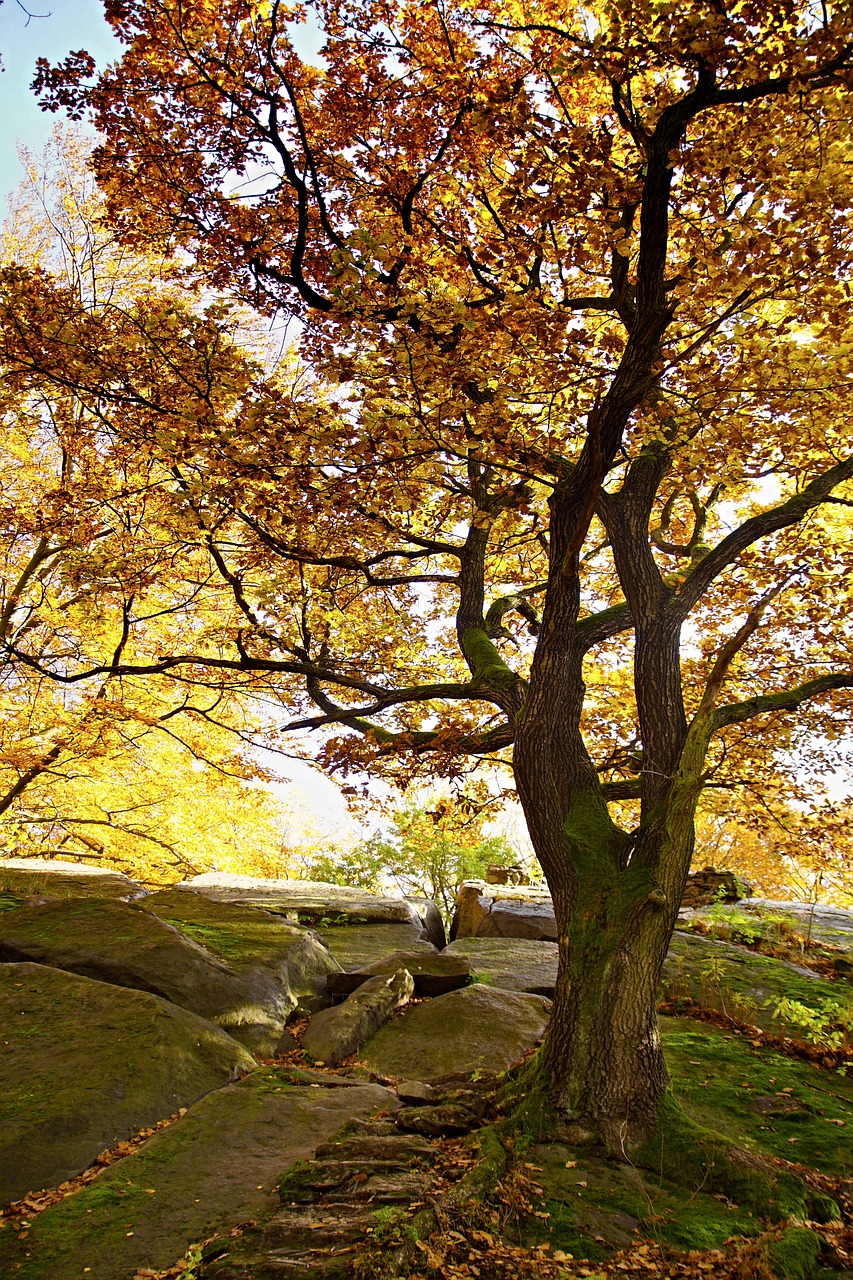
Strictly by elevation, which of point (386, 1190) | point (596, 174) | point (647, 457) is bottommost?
point (386, 1190)

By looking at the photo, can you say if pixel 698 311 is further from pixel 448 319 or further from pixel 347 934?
pixel 347 934

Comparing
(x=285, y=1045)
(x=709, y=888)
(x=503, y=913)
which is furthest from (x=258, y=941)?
(x=709, y=888)

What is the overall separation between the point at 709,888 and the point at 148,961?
31.4ft

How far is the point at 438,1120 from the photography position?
16.1 feet

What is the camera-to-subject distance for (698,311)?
20.6 ft

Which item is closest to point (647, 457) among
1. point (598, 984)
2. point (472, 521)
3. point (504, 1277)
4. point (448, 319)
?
point (472, 521)

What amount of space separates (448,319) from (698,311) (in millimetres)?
2398

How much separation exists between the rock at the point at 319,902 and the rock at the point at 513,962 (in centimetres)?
186

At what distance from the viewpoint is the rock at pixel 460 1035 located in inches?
277

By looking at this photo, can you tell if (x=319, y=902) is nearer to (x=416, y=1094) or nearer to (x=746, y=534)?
(x=416, y=1094)

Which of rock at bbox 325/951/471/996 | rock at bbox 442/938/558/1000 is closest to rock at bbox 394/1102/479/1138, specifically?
rock at bbox 442/938/558/1000

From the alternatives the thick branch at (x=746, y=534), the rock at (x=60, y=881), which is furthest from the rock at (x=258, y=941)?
the thick branch at (x=746, y=534)

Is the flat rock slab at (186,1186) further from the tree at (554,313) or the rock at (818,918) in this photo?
the rock at (818,918)

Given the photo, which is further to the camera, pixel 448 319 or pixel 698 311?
pixel 698 311
